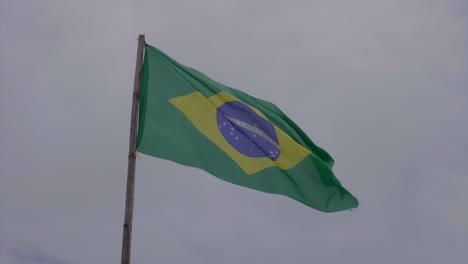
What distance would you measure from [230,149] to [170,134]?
68.9 inches

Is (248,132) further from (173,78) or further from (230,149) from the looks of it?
(173,78)

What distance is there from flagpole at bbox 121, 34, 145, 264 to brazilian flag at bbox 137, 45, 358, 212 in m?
0.43

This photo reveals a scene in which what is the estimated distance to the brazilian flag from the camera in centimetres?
1989

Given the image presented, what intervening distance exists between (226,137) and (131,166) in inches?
139

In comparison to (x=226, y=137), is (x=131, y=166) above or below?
below

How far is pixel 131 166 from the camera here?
18.2 meters

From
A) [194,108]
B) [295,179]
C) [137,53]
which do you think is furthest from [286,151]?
[137,53]

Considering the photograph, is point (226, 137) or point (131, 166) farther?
point (226, 137)

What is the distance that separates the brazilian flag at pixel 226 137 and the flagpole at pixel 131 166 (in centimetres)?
43

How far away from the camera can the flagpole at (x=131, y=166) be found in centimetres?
1722

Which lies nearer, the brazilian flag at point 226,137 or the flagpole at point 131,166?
the flagpole at point 131,166

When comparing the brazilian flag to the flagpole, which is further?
the brazilian flag

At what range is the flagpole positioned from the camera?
Result: 17.2m

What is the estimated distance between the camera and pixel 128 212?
1758cm
